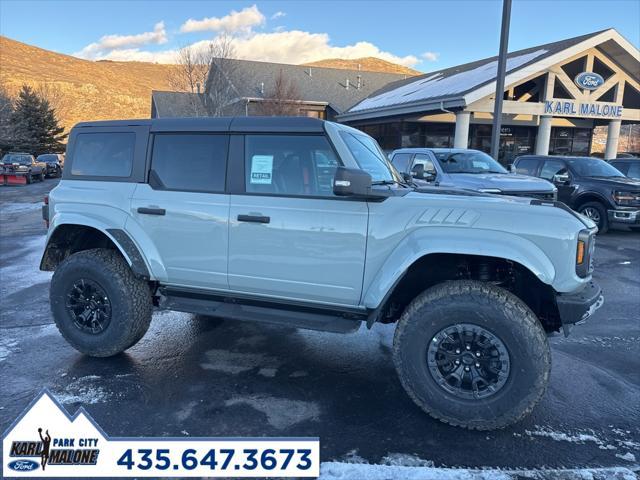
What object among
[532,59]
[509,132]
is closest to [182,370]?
[532,59]

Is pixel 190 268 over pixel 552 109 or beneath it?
beneath

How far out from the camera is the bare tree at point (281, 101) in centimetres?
2930

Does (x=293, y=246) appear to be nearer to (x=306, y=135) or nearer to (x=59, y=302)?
(x=306, y=135)

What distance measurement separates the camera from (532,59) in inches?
746

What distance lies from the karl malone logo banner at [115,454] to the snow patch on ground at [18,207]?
45.2 feet

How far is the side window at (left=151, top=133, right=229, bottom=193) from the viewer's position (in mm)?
3777

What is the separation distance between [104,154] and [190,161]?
2.99 feet

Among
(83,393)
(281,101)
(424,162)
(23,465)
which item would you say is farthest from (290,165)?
(281,101)

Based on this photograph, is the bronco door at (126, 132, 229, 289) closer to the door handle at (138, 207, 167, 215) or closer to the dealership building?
the door handle at (138, 207, 167, 215)

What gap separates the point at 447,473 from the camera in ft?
8.86

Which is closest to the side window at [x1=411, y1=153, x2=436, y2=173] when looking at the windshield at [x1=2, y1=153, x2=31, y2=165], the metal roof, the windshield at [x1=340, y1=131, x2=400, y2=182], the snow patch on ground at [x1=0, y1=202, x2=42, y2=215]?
the windshield at [x1=340, y1=131, x2=400, y2=182]

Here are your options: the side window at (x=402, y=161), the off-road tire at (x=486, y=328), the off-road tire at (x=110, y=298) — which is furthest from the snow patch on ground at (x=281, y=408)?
the side window at (x=402, y=161)

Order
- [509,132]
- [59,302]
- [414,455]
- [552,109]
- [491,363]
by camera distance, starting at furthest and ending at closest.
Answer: [509,132] < [552,109] < [59,302] < [491,363] < [414,455]

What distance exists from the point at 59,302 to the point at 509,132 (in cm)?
2662
